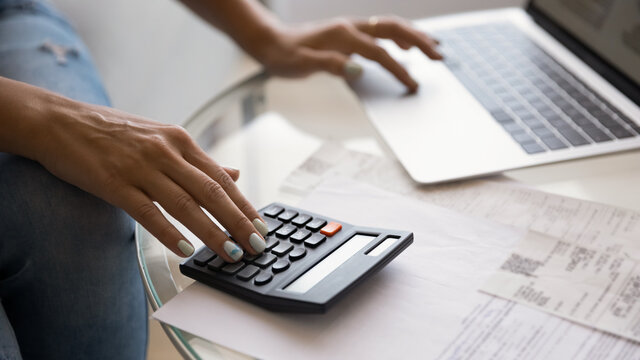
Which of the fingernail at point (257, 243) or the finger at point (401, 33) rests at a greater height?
the finger at point (401, 33)

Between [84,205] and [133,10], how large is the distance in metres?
1.18

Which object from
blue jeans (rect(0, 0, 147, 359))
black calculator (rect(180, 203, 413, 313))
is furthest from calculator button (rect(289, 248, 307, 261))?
blue jeans (rect(0, 0, 147, 359))

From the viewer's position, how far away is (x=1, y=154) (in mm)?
704

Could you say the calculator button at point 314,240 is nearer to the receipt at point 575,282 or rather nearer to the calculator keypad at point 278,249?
the calculator keypad at point 278,249

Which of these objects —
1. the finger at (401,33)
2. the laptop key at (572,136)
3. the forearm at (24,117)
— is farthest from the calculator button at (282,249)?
the finger at (401,33)

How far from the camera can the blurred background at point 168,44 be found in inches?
64.0

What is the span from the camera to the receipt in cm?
52

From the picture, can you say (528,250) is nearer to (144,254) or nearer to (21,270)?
(144,254)

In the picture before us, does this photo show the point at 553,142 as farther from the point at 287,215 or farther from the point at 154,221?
the point at 154,221

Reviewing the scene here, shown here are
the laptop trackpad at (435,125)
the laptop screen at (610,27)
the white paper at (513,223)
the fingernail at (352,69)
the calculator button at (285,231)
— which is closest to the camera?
the white paper at (513,223)

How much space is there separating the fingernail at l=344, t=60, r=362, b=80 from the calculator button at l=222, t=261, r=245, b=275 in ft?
1.45

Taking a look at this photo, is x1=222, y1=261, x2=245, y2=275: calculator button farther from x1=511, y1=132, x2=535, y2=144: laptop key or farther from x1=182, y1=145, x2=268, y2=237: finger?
x1=511, y1=132, x2=535, y2=144: laptop key

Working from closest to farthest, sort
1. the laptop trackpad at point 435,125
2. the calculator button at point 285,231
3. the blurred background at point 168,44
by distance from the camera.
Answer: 1. the calculator button at point 285,231
2. the laptop trackpad at point 435,125
3. the blurred background at point 168,44

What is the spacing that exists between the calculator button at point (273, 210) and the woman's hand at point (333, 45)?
36 cm
